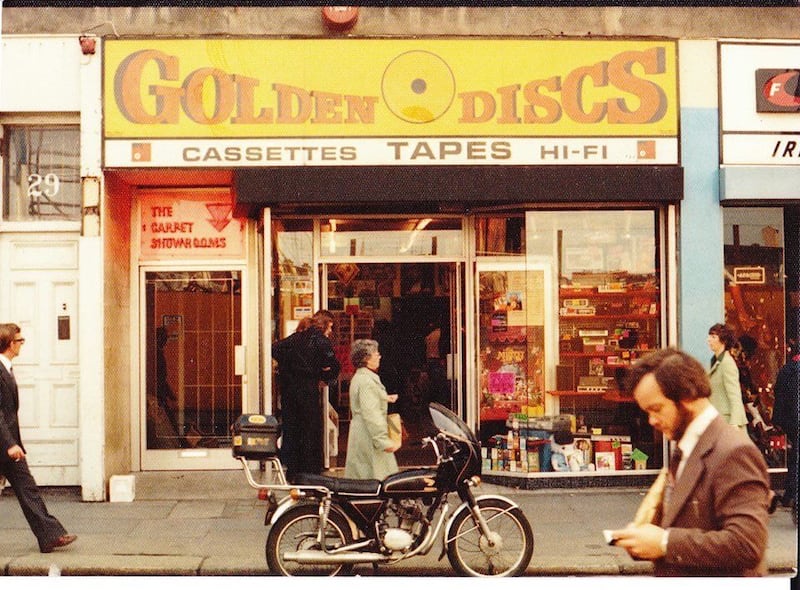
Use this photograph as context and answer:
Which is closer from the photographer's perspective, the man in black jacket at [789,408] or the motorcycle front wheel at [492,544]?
the motorcycle front wheel at [492,544]

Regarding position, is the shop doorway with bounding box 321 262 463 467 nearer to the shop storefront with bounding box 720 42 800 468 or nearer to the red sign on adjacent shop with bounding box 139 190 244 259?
the red sign on adjacent shop with bounding box 139 190 244 259

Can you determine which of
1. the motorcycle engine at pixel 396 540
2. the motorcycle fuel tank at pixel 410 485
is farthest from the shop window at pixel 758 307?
the motorcycle engine at pixel 396 540

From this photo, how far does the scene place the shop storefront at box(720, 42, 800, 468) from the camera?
9.40 m

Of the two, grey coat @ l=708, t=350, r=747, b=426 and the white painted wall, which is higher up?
the white painted wall

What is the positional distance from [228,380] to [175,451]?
97 centimetres

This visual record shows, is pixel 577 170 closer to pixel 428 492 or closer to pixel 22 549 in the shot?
pixel 428 492

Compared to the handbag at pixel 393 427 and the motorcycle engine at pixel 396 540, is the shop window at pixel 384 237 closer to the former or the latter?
the handbag at pixel 393 427

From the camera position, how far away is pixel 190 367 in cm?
1027

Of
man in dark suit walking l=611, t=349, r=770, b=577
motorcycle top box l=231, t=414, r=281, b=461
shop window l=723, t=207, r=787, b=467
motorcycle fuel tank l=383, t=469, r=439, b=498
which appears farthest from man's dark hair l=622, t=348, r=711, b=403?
shop window l=723, t=207, r=787, b=467

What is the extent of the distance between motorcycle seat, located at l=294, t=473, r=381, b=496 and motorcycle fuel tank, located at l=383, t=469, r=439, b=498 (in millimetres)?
86

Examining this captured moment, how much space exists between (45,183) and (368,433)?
15.2 ft

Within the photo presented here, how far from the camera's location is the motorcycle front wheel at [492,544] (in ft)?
21.7

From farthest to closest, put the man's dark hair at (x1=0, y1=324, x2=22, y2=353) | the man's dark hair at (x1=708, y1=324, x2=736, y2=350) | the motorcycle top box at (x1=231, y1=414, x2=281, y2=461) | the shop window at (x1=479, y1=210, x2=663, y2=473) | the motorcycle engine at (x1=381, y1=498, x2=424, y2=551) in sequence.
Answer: the shop window at (x1=479, y1=210, x2=663, y2=473)
the man's dark hair at (x1=708, y1=324, x2=736, y2=350)
the man's dark hair at (x1=0, y1=324, x2=22, y2=353)
the motorcycle top box at (x1=231, y1=414, x2=281, y2=461)
the motorcycle engine at (x1=381, y1=498, x2=424, y2=551)

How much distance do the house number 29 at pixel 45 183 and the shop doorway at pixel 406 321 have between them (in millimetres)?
2889
